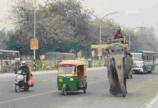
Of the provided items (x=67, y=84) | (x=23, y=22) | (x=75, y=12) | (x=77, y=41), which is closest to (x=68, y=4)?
(x=75, y=12)

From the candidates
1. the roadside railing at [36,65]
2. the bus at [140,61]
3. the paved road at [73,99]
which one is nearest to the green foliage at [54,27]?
the roadside railing at [36,65]

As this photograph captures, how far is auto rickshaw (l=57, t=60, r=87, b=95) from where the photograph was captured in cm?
1772

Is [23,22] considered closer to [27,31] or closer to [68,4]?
[27,31]

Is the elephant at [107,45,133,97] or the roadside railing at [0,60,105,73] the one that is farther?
the roadside railing at [0,60,105,73]

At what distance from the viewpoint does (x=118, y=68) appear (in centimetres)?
1667

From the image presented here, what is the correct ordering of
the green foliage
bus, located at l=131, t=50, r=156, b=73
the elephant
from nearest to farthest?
the elephant < bus, located at l=131, t=50, r=156, b=73 < the green foliage

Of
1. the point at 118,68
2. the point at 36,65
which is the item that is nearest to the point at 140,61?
the point at 36,65

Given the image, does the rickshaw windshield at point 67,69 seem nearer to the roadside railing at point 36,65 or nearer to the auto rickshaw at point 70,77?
the auto rickshaw at point 70,77

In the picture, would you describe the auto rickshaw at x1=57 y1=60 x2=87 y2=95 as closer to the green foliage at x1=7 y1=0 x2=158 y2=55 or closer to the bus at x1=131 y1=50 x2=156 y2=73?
the bus at x1=131 y1=50 x2=156 y2=73

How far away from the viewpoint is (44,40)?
71688 mm

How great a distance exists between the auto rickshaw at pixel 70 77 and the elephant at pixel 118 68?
179 centimetres

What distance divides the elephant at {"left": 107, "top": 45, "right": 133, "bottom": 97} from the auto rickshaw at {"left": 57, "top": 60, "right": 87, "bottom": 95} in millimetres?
1788

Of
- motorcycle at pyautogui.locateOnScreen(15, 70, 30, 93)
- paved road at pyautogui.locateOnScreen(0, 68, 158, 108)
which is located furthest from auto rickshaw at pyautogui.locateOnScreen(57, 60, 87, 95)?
motorcycle at pyautogui.locateOnScreen(15, 70, 30, 93)

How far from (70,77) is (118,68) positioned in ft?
8.38
